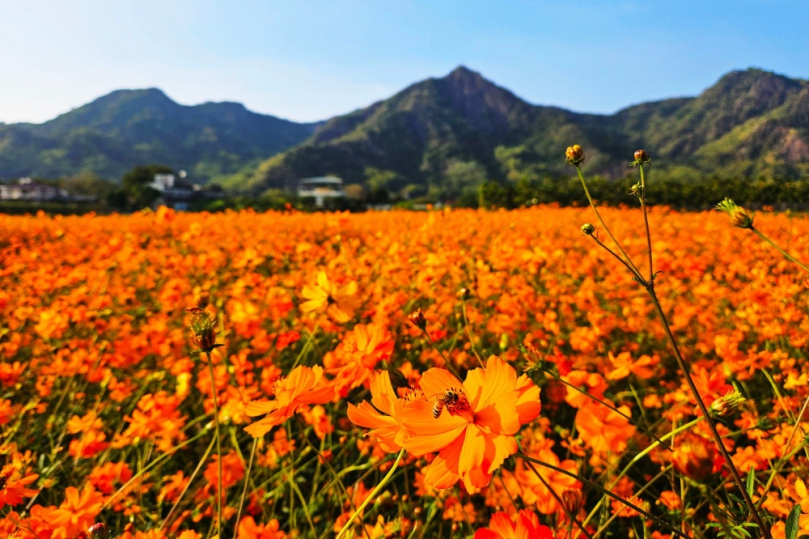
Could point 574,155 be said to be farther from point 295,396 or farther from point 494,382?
point 295,396

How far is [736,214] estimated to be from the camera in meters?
0.45

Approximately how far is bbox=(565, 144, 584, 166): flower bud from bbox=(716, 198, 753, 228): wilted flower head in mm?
151

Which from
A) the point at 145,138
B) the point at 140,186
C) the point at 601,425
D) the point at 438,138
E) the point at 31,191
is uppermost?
the point at 145,138

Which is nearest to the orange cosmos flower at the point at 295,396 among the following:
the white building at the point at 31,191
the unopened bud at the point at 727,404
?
the unopened bud at the point at 727,404

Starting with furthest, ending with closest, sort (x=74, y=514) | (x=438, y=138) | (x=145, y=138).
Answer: (x=145, y=138), (x=438, y=138), (x=74, y=514)

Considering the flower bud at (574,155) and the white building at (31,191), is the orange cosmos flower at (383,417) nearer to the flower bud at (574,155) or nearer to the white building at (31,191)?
the flower bud at (574,155)

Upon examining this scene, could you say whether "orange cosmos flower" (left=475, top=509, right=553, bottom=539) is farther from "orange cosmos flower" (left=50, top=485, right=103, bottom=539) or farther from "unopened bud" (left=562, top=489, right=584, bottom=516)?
"orange cosmos flower" (left=50, top=485, right=103, bottom=539)

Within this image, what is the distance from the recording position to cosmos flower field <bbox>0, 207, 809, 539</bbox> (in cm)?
39

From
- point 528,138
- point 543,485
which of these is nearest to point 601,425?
point 543,485

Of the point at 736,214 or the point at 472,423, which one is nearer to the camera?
the point at 472,423

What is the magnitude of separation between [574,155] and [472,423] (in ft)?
1.13

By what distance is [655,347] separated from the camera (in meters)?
1.49

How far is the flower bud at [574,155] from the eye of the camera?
477mm

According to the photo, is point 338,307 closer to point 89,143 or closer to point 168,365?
point 168,365
